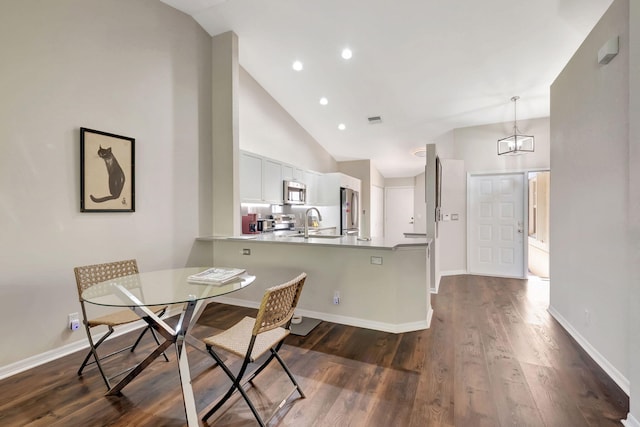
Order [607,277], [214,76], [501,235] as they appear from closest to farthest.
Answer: [607,277] < [214,76] < [501,235]

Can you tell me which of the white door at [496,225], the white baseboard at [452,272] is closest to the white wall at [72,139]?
the white baseboard at [452,272]

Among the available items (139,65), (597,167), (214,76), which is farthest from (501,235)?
(139,65)

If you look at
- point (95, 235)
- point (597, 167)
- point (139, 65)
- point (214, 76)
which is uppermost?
point (214, 76)

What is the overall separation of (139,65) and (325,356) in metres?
3.42

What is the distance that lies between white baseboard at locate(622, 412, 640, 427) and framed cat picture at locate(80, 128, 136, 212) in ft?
13.3

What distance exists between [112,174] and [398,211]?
7426mm

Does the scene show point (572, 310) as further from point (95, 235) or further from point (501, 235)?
point (95, 235)

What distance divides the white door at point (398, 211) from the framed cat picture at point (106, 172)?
23.2 feet

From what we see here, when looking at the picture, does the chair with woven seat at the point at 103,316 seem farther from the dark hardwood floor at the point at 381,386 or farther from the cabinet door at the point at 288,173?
the cabinet door at the point at 288,173

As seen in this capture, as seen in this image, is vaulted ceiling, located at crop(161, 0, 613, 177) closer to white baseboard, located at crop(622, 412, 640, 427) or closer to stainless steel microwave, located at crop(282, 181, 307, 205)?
stainless steel microwave, located at crop(282, 181, 307, 205)

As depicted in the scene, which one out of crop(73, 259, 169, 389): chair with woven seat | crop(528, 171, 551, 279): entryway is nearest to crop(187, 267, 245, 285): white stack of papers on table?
crop(73, 259, 169, 389): chair with woven seat

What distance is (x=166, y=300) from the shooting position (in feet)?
5.50

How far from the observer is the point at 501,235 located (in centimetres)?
534

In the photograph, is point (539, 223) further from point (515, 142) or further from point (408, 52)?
point (408, 52)
